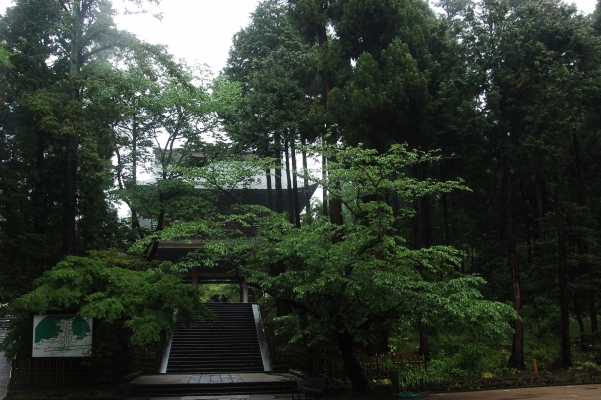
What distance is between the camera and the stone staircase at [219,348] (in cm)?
1705

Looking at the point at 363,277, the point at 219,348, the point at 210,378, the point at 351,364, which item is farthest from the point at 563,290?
the point at 219,348

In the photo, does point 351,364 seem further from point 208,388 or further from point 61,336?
point 61,336

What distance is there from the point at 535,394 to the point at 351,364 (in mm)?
4302

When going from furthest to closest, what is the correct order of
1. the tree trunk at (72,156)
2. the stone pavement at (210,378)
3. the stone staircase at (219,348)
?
the stone staircase at (219,348) < the stone pavement at (210,378) < the tree trunk at (72,156)

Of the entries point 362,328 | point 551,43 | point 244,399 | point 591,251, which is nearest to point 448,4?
point 551,43

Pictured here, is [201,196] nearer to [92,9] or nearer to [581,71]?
[92,9]

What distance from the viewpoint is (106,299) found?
11.2 meters

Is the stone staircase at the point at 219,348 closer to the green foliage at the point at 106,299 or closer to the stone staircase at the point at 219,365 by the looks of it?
the stone staircase at the point at 219,365

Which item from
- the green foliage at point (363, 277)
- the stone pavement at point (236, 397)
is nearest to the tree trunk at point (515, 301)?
the green foliage at point (363, 277)

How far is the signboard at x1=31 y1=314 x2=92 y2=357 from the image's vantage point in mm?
11859

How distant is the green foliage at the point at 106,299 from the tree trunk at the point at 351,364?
10.6ft

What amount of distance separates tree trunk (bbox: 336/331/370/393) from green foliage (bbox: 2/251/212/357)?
3.23 metres

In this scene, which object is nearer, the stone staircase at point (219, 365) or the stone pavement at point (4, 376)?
the stone pavement at point (4, 376)

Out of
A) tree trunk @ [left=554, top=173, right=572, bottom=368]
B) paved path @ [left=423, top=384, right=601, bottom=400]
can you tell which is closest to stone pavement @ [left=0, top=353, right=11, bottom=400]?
paved path @ [left=423, top=384, right=601, bottom=400]
